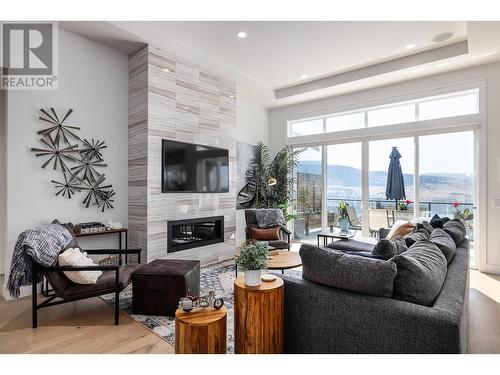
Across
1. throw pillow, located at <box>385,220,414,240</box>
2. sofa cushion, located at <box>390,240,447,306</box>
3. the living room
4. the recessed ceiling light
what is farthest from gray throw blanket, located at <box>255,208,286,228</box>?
the recessed ceiling light

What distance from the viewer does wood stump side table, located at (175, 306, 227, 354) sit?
167 centimetres

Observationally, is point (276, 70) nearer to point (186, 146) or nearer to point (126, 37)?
point (186, 146)

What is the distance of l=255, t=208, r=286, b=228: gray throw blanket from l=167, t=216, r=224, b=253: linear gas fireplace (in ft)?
2.12

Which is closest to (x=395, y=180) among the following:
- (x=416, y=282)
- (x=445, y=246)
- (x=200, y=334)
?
(x=445, y=246)

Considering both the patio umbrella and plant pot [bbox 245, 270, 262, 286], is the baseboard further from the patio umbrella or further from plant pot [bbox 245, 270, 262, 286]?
plant pot [bbox 245, 270, 262, 286]

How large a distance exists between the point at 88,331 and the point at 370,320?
231cm

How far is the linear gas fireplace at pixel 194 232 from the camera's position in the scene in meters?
4.18

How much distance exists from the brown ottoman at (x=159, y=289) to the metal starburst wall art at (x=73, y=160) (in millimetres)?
1531

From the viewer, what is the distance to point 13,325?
8.41 ft

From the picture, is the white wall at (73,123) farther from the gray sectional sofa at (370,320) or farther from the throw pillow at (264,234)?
the gray sectional sofa at (370,320)

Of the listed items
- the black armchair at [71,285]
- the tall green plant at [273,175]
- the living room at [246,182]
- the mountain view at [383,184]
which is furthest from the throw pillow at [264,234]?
the black armchair at [71,285]

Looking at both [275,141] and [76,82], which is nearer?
[76,82]

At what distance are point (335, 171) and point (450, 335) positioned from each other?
4958 millimetres
